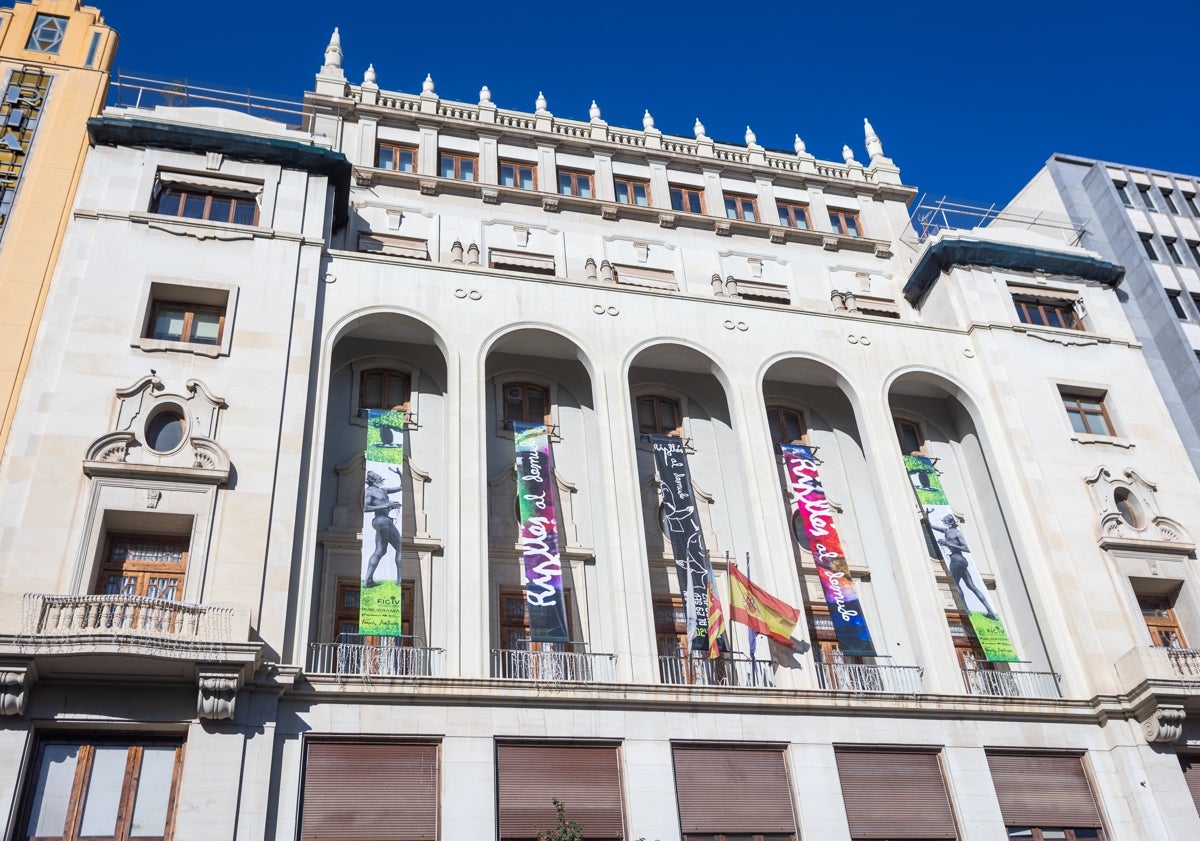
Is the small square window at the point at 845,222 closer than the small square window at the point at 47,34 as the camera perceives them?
No

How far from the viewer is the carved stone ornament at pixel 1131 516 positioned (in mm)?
31250

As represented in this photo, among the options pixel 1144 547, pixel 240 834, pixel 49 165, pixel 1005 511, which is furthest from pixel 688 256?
pixel 240 834

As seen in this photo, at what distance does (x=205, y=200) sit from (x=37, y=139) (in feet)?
20.9

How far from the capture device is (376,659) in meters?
25.1

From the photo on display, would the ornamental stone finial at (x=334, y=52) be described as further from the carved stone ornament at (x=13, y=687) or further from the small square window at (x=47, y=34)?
the carved stone ornament at (x=13, y=687)

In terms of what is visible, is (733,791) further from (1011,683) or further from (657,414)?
(657,414)

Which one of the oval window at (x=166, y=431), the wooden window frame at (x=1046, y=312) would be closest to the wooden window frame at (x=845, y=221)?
the wooden window frame at (x=1046, y=312)

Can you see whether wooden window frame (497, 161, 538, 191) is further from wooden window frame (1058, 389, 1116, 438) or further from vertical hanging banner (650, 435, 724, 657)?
wooden window frame (1058, 389, 1116, 438)

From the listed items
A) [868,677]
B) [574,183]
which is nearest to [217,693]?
[868,677]

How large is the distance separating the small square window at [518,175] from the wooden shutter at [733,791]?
22.6 meters

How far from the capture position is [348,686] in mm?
23406

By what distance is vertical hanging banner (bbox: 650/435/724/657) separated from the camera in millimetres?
27062

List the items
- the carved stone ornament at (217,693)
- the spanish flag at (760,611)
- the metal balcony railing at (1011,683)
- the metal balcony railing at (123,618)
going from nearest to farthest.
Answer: the metal balcony railing at (123,618)
the carved stone ornament at (217,693)
the spanish flag at (760,611)
the metal balcony railing at (1011,683)

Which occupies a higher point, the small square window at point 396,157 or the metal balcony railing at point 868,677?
the small square window at point 396,157
